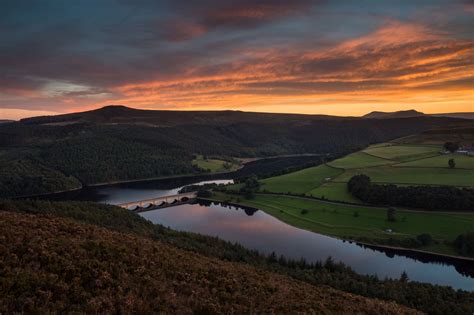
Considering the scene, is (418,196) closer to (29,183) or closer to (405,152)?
(405,152)

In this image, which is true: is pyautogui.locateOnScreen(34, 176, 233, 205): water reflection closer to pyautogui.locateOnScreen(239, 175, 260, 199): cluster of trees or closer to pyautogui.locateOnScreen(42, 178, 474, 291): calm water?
pyautogui.locateOnScreen(42, 178, 474, 291): calm water

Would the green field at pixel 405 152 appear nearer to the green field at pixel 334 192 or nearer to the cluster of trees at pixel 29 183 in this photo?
the green field at pixel 334 192

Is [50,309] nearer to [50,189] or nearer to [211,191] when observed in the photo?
[211,191]

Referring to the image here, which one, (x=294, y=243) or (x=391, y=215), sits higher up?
(x=391, y=215)

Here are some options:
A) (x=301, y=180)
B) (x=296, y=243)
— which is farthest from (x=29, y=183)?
(x=296, y=243)

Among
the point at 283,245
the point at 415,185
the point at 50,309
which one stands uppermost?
the point at 50,309

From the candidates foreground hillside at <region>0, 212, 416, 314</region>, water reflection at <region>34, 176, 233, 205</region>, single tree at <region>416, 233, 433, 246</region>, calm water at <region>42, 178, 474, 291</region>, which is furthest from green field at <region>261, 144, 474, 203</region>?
foreground hillside at <region>0, 212, 416, 314</region>

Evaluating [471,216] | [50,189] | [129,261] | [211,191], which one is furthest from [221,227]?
[50,189]
